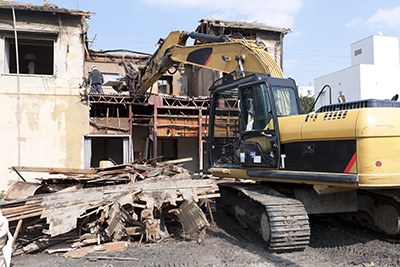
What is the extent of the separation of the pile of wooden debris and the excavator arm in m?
2.67

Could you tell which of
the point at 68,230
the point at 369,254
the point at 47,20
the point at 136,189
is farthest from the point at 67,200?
the point at 47,20

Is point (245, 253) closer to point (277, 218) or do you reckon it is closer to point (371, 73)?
point (277, 218)

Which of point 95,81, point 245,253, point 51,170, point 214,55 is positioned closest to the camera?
point 245,253

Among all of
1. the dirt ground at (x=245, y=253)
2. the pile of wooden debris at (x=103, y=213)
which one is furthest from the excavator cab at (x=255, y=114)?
the dirt ground at (x=245, y=253)

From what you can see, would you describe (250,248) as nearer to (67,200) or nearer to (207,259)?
(207,259)

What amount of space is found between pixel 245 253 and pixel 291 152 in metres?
1.88

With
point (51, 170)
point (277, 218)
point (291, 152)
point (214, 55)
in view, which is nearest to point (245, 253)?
point (277, 218)

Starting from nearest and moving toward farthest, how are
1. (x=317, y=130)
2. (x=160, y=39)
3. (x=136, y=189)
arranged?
(x=317, y=130) → (x=136, y=189) → (x=160, y=39)

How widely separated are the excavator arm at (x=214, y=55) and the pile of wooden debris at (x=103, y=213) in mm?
2671

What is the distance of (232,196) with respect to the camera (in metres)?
6.94

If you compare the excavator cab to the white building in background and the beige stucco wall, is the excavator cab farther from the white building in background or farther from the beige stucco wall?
the white building in background

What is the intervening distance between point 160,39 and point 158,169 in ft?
14.5

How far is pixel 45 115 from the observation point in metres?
12.5

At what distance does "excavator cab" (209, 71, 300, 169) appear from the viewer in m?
5.52
